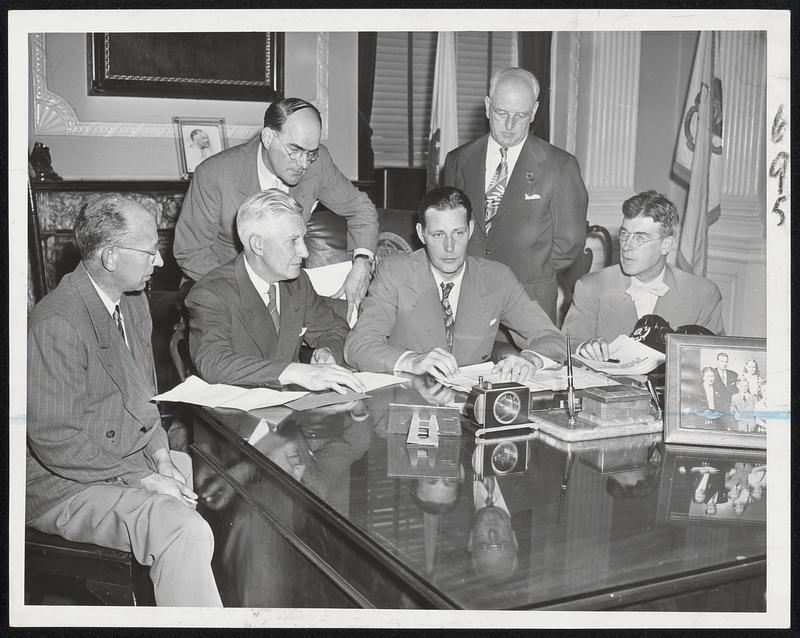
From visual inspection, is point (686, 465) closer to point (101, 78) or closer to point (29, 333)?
point (29, 333)

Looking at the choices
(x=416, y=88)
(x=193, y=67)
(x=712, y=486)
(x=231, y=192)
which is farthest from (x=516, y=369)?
(x=416, y=88)

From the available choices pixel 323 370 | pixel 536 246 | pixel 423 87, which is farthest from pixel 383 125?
pixel 323 370

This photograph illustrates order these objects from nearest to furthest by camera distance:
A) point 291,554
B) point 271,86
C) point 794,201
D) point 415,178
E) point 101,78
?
point 291,554, point 794,201, point 101,78, point 271,86, point 415,178

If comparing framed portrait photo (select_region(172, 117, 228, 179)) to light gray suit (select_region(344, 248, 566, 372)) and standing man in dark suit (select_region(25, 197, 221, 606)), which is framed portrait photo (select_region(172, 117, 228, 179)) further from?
standing man in dark suit (select_region(25, 197, 221, 606))

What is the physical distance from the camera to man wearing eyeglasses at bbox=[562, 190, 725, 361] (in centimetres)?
309

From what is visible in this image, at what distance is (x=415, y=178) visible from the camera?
19.2ft

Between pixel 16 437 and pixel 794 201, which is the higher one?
pixel 794 201

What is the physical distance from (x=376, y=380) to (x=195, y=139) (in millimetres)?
3262

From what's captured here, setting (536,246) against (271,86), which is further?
(271,86)

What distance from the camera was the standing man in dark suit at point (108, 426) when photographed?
2.02 meters

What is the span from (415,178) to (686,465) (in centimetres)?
421

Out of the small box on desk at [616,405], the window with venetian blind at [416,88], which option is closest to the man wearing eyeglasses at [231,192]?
the small box on desk at [616,405]

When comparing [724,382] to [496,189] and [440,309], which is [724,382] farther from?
[496,189]

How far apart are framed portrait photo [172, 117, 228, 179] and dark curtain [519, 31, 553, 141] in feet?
6.74
